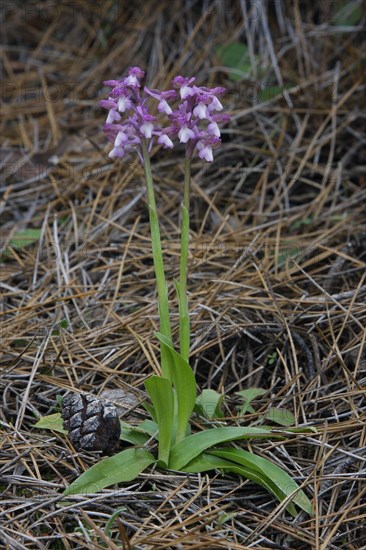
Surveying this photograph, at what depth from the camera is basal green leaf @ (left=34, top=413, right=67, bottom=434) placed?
231 cm

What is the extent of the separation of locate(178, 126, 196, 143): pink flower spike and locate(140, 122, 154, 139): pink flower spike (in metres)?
0.09

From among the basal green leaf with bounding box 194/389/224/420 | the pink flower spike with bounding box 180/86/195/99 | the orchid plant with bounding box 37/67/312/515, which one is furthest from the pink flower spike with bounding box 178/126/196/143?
the basal green leaf with bounding box 194/389/224/420

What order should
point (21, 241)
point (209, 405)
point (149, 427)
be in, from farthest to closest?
point (21, 241) < point (209, 405) < point (149, 427)

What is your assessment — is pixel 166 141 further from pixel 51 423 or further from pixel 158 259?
pixel 51 423

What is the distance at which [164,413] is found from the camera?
2.19 meters

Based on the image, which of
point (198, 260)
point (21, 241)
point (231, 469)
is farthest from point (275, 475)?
point (21, 241)

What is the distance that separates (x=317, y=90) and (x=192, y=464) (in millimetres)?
2706

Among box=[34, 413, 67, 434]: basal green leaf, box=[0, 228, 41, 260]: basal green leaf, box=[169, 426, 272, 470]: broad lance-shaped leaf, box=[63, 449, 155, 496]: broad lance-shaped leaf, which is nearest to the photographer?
box=[63, 449, 155, 496]: broad lance-shaped leaf

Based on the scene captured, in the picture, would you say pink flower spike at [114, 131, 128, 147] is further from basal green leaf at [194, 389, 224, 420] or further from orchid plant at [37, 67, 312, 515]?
basal green leaf at [194, 389, 224, 420]

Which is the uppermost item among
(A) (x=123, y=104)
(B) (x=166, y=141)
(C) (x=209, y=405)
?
(A) (x=123, y=104)

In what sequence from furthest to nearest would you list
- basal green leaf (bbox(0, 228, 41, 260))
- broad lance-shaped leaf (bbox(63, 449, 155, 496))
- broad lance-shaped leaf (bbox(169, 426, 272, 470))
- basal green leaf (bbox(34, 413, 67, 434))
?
basal green leaf (bbox(0, 228, 41, 260)) < basal green leaf (bbox(34, 413, 67, 434)) < broad lance-shaped leaf (bbox(169, 426, 272, 470)) < broad lance-shaped leaf (bbox(63, 449, 155, 496))

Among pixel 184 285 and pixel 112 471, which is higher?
pixel 184 285

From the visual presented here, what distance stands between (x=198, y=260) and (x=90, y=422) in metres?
1.23

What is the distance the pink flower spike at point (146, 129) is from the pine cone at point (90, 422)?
865 millimetres
